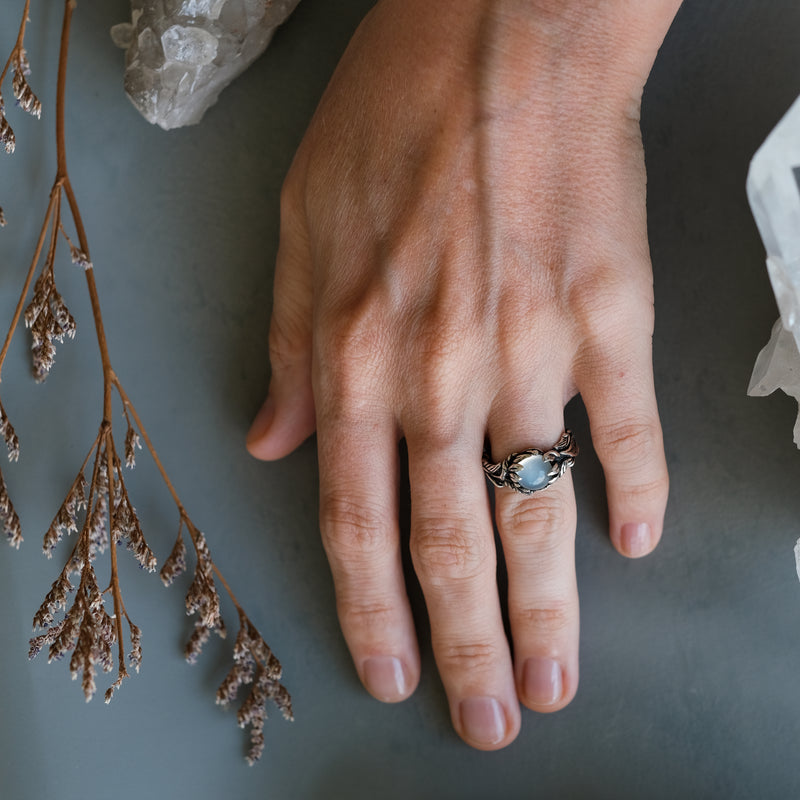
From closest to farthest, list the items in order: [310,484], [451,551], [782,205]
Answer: [782,205] → [451,551] → [310,484]

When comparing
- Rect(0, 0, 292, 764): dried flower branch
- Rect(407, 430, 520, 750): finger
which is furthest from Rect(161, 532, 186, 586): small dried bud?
Rect(407, 430, 520, 750): finger

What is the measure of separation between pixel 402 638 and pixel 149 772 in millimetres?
296

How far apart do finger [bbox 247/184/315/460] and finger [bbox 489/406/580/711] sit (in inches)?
8.4

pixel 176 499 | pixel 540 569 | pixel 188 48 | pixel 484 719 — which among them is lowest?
pixel 484 719

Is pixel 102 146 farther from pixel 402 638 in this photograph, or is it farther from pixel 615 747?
pixel 615 747

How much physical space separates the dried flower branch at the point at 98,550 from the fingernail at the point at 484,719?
0.18 meters

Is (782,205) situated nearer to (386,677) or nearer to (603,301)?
(603,301)

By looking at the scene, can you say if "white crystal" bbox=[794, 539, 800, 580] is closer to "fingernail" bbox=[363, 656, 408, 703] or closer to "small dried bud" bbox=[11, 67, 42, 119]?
"fingernail" bbox=[363, 656, 408, 703]

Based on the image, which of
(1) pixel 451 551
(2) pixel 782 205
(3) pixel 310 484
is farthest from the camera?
(3) pixel 310 484

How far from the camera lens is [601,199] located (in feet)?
2.53

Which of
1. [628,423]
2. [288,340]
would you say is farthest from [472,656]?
[288,340]

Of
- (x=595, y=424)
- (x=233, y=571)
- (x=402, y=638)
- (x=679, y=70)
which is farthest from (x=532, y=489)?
(x=679, y=70)

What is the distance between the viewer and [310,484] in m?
0.89

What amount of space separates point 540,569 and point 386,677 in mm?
195
